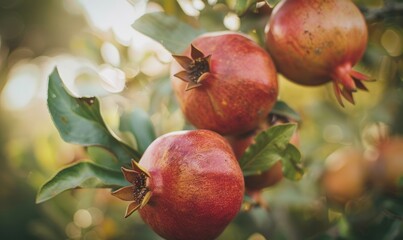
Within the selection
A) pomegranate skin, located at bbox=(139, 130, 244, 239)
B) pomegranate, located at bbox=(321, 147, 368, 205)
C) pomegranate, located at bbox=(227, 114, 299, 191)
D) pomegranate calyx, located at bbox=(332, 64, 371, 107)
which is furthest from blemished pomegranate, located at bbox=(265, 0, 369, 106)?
pomegranate, located at bbox=(321, 147, 368, 205)

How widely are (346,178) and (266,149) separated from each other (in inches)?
29.9

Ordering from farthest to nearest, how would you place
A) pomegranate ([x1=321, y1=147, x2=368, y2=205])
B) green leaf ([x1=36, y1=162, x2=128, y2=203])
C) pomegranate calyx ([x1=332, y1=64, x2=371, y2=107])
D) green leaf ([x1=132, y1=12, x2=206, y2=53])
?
1. pomegranate ([x1=321, y1=147, x2=368, y2=205])
2. green leaf ([x1=132, y1=12, x2=206, y2=53])
3. pomegranate calyx ([x1=332, y1=64, x2=371, y2=107])
4. green leaf ([x1=36, y1=162, x2=128, y2=203])

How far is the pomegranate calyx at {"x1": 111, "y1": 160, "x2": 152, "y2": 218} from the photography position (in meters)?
0.79

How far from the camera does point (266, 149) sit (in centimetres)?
101

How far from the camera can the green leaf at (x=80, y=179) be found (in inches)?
35.3

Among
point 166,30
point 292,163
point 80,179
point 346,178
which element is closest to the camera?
point 80,179

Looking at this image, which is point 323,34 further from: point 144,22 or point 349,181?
point 349,181

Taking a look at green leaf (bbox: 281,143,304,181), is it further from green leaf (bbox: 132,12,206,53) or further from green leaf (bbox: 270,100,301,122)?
green leaf (bbox: 132,12,206,53)

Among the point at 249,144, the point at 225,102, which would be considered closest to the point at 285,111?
the point at 249,144

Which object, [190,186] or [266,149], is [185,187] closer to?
[190,186]

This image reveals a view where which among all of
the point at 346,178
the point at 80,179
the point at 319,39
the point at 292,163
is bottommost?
the point at 346,178

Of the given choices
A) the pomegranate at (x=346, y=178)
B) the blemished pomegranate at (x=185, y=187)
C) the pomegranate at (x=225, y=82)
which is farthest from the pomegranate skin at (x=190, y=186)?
the pomegranate at (x=346, y=178)

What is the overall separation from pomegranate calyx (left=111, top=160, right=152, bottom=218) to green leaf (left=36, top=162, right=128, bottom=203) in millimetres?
153

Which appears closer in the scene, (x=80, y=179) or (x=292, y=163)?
(x=80, y=179)
